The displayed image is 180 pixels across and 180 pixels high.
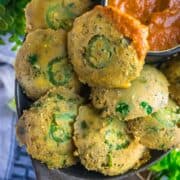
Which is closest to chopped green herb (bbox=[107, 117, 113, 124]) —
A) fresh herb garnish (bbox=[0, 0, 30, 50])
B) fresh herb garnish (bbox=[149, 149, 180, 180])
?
fresh herb garnish (bbox=[149, 149, 180, 180])

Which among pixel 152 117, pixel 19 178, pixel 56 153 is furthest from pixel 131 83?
pixel 19 178

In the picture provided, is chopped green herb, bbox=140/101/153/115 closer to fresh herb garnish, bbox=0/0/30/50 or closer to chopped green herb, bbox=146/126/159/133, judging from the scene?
chopped green herb, bbox=146/126/159/133

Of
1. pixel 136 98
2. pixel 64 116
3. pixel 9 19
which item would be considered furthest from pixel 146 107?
pixel 9 19

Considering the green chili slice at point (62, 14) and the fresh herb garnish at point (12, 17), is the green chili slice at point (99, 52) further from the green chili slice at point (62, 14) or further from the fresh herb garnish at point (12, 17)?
the fresh herb garnish at point (12, 17)

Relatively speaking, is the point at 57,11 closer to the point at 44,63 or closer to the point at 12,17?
the point at 44,63

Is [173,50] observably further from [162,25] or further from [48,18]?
[48,18]

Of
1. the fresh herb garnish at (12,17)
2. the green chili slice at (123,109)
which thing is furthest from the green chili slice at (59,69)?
the fresh herb garnish at (12,17)
